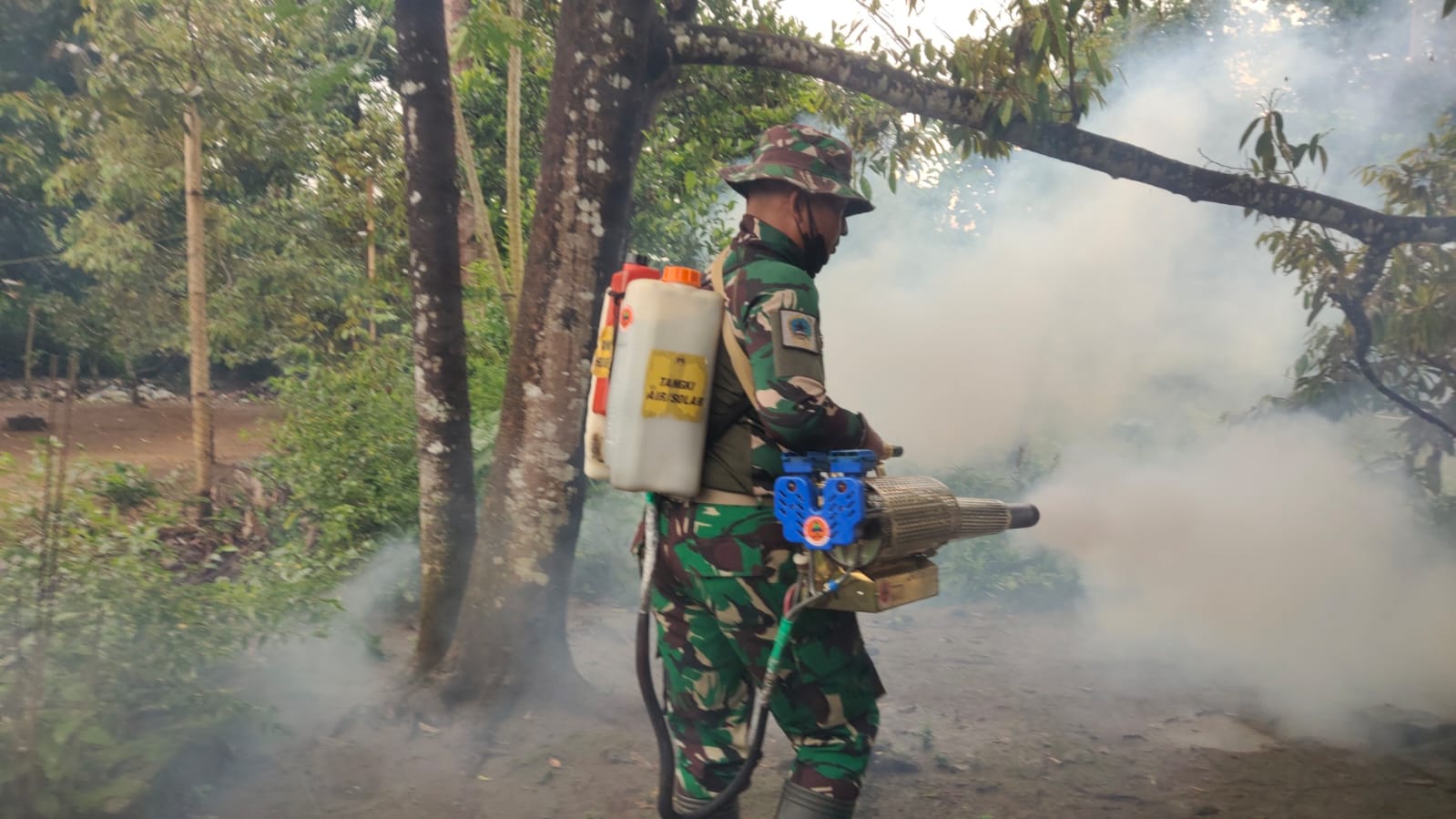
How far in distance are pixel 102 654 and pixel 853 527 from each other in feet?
8.77

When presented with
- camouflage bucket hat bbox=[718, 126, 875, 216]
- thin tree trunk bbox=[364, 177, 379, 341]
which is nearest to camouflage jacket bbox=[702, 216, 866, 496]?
camouflage bucket hat bbox=[718, 126, 875, 216]

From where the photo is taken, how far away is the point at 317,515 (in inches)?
245

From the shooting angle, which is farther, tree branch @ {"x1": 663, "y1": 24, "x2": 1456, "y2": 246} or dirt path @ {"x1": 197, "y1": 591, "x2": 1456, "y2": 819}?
tree branch @ {"x1": 663, "y1": 24, "x2": 1456, "y2": 246}

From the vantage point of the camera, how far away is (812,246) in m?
2.89

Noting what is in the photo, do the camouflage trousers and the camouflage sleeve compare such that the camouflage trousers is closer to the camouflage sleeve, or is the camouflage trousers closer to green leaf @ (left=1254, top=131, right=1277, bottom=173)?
the camouflage sleeve

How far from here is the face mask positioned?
285 cm

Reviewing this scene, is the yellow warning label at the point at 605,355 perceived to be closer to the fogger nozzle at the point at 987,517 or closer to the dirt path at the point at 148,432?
the fogger nozzle at the point at 987,517

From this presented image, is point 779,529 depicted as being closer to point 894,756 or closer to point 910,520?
point 910,520

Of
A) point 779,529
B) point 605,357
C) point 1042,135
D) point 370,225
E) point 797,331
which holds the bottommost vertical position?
point 779,529

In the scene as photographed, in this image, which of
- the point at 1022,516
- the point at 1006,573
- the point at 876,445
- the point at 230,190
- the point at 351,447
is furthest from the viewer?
the point at 230,190

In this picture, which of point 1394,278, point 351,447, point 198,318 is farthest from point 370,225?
point 1394,278

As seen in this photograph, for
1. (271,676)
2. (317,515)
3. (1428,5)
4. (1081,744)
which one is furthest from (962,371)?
(271,676)

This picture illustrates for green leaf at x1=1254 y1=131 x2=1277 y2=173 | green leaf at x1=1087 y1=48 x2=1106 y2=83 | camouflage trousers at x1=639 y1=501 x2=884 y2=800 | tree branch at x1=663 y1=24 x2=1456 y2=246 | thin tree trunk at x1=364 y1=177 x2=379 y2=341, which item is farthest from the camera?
thin tree trunk at x1=364 y1=177 x2=379 y2=341

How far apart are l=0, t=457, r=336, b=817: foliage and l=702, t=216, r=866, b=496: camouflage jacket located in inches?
85.2
